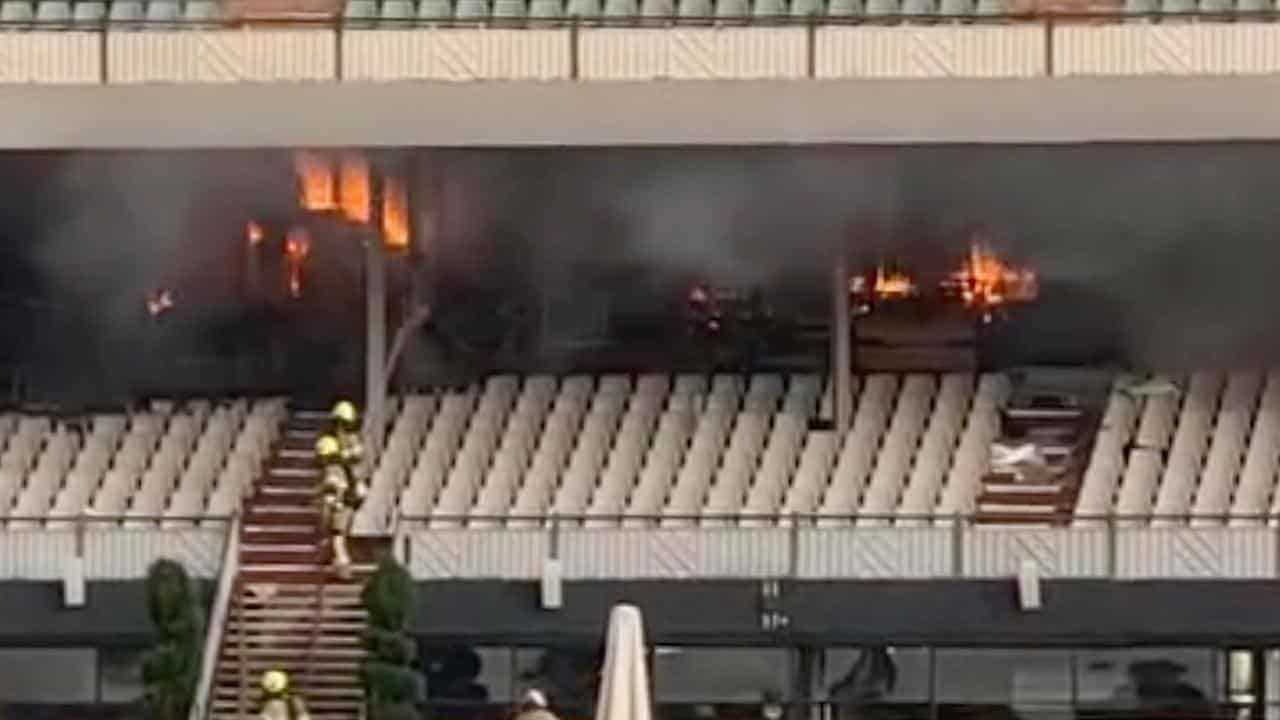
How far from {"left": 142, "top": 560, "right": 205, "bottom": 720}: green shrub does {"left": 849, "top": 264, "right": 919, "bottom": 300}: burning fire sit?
6.79 metres

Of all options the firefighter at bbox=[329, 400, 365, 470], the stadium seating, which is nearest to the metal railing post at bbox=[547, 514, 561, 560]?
the stadium seating

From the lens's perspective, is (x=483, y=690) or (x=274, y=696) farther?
(x=483, y=690)

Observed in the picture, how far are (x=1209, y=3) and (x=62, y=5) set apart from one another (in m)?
8.34

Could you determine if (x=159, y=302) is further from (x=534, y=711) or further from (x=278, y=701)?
(x=534, y=711)

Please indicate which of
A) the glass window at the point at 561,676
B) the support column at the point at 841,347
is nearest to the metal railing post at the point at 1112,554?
the support column at the point at 841,347

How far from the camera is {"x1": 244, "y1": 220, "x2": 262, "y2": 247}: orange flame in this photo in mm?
31250

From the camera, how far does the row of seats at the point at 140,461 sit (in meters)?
29.1

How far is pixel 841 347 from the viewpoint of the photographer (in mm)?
30172

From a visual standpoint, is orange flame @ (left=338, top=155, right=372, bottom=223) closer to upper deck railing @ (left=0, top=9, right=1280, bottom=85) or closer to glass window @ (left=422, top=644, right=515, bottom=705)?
upper deck railing @ (left=0, top=9, right=1280, bottom=85)

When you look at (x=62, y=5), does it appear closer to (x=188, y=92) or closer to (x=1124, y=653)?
(x=188, y=92)

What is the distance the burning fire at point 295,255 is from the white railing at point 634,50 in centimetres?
205

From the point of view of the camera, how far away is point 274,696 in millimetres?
24312

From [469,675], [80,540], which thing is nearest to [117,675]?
[80,540]

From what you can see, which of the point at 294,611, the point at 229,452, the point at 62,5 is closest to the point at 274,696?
the point at 294,611
